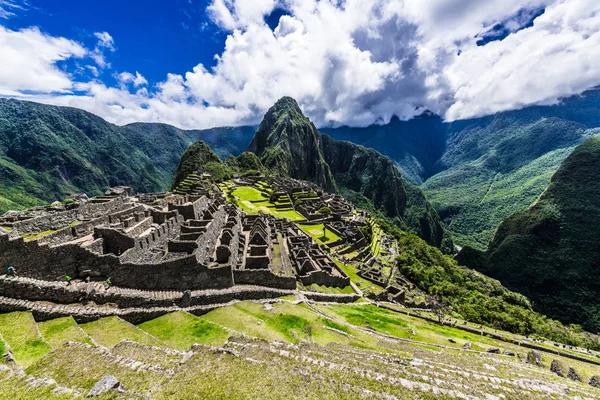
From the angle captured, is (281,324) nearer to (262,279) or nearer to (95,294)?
(262,279)

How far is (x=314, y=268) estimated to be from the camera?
112 feet

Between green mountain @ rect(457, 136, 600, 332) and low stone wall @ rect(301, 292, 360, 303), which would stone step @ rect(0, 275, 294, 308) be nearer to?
low stone wall @ rect(301, 292, 360, 303)

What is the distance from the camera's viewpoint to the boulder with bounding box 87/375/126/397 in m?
7.97

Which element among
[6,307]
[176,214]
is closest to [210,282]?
[6,307]

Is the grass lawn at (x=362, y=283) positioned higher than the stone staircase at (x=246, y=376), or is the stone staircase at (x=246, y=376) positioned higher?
the stone staircase at (x=246, y=376)

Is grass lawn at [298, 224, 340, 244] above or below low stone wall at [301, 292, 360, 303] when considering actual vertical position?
above

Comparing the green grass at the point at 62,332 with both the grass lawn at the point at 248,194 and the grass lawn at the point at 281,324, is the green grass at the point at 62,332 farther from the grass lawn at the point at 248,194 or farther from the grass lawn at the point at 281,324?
the grass lawn at the point at 248,194

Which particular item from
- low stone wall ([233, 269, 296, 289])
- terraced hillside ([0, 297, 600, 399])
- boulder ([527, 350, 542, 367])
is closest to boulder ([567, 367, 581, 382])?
boulder ([527, 350, 542, 367])

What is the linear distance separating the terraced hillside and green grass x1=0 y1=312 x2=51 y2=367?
0.05m

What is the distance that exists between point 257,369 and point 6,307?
580 inches

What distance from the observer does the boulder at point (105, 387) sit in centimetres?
797

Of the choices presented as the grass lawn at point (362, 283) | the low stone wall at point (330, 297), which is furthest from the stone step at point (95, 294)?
the grass lawn at point (362, 283)

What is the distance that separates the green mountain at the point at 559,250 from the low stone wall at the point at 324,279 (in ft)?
301

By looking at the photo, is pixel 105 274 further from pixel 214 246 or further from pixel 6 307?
pixel 214 246
